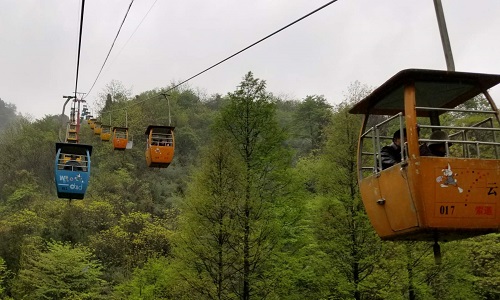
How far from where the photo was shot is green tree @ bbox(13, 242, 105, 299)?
31.4 m

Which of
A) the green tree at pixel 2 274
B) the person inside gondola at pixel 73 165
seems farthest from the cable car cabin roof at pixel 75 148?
the green tree at pixel 2 274

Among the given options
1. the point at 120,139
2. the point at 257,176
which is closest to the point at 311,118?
the point at 120,139

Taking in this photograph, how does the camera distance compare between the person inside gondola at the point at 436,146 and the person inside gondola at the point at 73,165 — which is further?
the person inside gondola at the point at 73,165

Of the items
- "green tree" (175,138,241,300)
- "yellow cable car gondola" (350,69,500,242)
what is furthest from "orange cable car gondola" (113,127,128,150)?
"yellow cable car gondola" (350,69,500,242)

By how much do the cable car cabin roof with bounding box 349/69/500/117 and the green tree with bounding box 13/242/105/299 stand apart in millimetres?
27248

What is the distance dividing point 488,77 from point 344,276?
13929 mm

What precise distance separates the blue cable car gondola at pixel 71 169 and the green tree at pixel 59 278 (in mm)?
13245

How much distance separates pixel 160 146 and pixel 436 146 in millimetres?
16303

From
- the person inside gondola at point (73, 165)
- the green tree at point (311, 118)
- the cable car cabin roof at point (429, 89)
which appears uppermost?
the green tree at point (311, 118)

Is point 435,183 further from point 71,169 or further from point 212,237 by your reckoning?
point 71,169

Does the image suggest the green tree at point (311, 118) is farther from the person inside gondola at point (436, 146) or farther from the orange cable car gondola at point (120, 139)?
the person inside gondola at point (436, 146)

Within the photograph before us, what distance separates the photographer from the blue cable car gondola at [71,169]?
1939cm

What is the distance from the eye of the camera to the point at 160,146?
2172 centimetres

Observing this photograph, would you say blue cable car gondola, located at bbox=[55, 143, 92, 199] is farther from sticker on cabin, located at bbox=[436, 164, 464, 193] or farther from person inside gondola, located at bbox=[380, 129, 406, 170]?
sticker on cabin, located at bbox=[436, 164, 464, 193]
